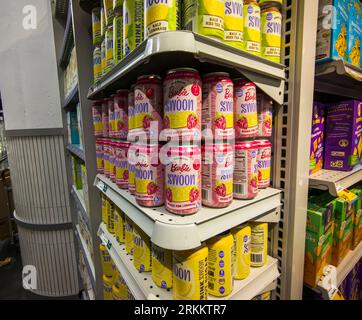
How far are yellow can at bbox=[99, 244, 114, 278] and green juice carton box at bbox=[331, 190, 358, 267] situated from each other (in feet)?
3.75

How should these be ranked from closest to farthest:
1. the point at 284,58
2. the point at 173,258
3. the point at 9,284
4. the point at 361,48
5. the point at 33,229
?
the point at 173,258
the point at 284,58
the point at 361,48
the point at 33,229
the point at 9,284

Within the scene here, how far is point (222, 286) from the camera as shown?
638 millimetres

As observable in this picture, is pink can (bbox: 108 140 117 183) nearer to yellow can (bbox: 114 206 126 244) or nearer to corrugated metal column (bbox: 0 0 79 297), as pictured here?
yellow can (bbox: 114 206 126 244)

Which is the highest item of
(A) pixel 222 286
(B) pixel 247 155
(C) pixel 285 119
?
(C) pixel 285 119

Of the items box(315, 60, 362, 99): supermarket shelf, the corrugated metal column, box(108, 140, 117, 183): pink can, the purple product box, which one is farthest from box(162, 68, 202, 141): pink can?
the corrugated metal column

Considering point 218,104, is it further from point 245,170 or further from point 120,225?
point 120,225

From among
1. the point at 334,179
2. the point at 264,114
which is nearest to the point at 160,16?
the point at 264,114

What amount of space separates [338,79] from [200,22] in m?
1.03

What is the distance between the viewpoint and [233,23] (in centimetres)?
59

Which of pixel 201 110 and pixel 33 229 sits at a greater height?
pixel 201 110
